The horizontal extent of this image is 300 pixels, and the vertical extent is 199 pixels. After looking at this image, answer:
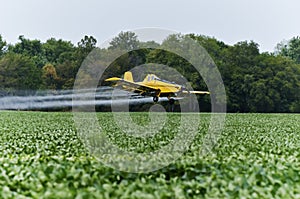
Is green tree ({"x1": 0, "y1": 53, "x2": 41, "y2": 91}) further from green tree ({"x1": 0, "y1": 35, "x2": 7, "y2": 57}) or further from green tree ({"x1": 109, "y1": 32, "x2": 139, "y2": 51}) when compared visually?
green tree ({"x1": 0, "y1": 35, "x2": 7, "y2": 57})

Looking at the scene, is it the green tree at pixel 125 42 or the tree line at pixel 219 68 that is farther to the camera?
the tree line at pixel 219 68

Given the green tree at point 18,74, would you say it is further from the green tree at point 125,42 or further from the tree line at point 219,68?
the green tree at point 125,42

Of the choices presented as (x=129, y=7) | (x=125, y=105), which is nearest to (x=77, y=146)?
(x=129, y=7)

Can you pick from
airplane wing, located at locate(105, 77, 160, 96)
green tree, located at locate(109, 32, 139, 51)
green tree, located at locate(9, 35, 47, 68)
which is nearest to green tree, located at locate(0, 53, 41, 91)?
green tree, located at locate(109, 32, 139, 51)

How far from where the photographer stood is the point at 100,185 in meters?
3.91

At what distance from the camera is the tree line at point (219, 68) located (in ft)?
130

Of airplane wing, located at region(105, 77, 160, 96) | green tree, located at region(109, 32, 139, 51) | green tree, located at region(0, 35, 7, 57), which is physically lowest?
airplane wing, located at region(105, 77, 160, 96)

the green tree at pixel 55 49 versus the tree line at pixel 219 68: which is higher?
the green tree at pixel 55 49

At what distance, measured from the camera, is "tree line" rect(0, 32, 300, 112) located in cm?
3969

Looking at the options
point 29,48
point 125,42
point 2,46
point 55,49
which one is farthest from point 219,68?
point 2,46

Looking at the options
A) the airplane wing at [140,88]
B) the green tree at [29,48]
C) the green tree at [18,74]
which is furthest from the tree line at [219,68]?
the airplane wing at [140,88]

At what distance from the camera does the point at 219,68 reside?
1617 inches

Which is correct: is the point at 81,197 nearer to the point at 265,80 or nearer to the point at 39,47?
the point at 265,80

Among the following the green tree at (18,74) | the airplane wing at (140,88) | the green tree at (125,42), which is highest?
the green tree at (125,42)
